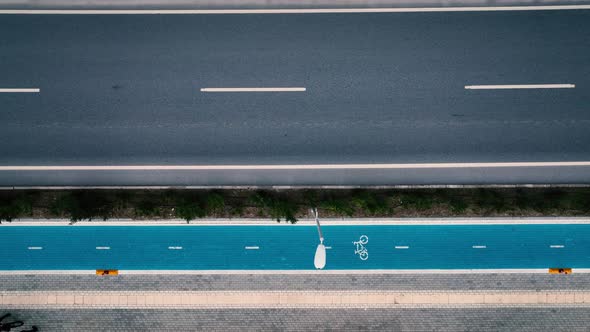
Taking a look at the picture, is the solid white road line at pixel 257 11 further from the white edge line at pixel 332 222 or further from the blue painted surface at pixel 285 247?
the blue painted surface at pixel 285 247

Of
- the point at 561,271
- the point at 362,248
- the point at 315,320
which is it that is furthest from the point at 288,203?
the point at 561,271

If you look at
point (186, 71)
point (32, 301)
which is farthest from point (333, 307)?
point (32, 301)

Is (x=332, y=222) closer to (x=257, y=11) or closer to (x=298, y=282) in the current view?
(x=298, y=282)

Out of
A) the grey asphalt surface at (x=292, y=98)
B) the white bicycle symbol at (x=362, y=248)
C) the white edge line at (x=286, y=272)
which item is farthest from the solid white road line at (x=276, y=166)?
the white edge line at (x=286, y=272)

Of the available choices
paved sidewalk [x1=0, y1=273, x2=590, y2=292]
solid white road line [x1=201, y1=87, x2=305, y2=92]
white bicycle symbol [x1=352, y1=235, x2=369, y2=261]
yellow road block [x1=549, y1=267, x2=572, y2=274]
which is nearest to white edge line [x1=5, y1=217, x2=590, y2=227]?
white bicycle symbol [x1=352, y1=235, x2=369, y2=261]

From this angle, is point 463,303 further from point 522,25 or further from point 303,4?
point 303,4
